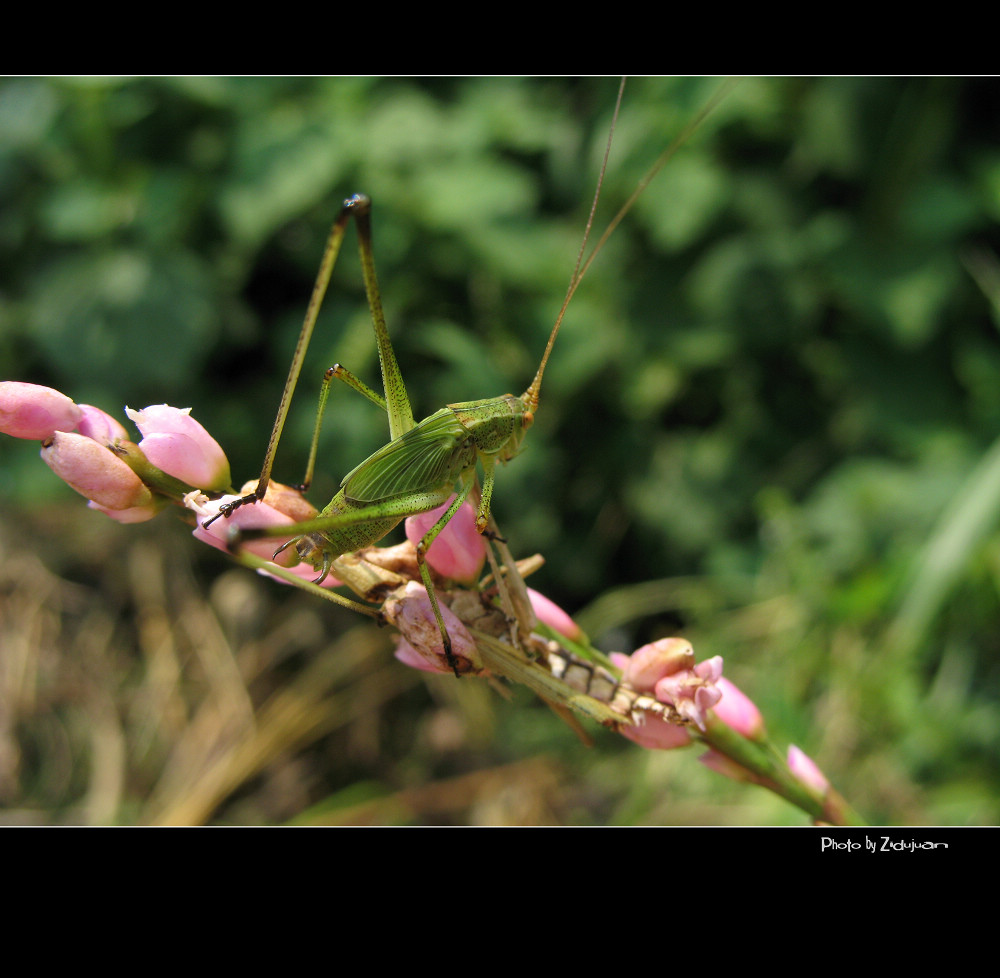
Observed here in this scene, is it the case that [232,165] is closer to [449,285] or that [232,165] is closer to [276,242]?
[276,242]

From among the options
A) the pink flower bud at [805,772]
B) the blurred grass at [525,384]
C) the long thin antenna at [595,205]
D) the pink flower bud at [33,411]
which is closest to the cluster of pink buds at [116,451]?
the pink flower bud at [33,411]

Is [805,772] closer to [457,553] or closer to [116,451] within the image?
[457,553]

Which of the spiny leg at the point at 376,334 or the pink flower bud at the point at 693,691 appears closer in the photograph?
the pink flower bud at the point at 693,691

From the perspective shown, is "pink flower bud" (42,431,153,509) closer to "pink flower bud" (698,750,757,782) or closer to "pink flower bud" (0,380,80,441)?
"pink flower bud" (0,380,80,441)

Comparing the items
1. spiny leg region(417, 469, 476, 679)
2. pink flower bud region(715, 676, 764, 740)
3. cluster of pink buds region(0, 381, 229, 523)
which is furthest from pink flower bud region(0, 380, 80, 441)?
pink flower bud region(715, 676, 764, 740)

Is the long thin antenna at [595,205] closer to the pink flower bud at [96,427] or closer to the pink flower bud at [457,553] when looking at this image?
the pink flower bud at [457,553]

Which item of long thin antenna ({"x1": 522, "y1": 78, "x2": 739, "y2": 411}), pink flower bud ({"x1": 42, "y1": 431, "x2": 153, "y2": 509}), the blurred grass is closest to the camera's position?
pink flower bud ({"x1": 42, "y1": 431, "x2": 153, "y2": 509})

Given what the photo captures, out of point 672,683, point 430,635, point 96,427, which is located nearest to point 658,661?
point 672,683
